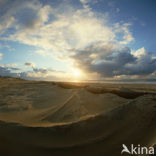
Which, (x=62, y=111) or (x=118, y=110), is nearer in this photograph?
(x=118, y=110)

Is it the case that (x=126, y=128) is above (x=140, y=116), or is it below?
below

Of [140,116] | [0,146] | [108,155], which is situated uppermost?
[140,116]

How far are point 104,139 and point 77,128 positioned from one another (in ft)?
1.77

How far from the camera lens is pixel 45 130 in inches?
75.4

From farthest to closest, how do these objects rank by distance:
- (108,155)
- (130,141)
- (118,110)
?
(118,110), (130,141), (108,155)

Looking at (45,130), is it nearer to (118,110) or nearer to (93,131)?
(93,131)

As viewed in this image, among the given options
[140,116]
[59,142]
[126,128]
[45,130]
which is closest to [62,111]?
[45,130]

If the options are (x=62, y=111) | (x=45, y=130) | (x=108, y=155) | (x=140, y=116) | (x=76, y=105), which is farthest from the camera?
(x=76, y=105)

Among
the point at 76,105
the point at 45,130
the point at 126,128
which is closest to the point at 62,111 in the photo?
the point at 76,105

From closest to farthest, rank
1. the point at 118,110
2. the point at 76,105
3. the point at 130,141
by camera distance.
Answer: the point at 130,141, the point at 118,110, the point at 76,105

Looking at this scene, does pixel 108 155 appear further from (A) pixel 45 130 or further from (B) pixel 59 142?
(A) pixel 45 130

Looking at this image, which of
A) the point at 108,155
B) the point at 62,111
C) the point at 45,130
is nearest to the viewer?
the point at 108,155

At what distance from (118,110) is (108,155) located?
1161 millimetres

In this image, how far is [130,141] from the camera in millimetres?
1714
